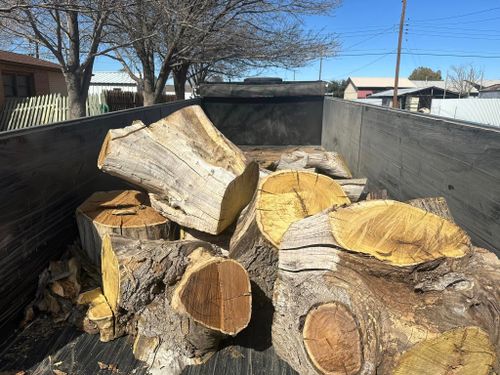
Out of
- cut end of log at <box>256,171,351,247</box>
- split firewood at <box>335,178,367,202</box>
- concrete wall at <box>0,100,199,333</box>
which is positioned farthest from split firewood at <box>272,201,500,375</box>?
split firewood at <box>335,178,367,202</box>

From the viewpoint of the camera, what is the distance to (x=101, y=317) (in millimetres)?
2639

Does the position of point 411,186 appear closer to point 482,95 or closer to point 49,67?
point 49,67

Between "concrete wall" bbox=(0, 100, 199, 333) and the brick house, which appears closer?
"concrete wall" bbox=(0, 100, 199, 333)

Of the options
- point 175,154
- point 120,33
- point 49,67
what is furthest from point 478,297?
point 49,67

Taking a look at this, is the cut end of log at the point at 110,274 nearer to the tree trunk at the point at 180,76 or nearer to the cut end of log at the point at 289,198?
the cut end of log at the point at 289,198

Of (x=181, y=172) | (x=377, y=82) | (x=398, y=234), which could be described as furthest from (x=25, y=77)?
→ (x=377, y=82)

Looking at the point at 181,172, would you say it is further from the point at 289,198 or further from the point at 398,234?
the point at 398,234

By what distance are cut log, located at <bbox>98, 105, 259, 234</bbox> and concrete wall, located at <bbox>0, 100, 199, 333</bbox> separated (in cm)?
37

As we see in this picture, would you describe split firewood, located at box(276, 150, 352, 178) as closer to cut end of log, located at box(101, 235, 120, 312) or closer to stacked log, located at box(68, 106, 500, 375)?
stacked log, located at box(68, 106, 500, 375)

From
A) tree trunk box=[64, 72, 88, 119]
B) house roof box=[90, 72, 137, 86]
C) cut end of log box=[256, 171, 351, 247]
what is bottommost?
cut end of log box=[256, 171, 351, 247]

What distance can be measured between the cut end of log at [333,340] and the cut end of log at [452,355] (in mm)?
196

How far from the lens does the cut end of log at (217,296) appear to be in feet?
7.48

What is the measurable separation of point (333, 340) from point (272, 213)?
41.4 inches

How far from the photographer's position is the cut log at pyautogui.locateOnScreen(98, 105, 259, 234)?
309 centimetres
